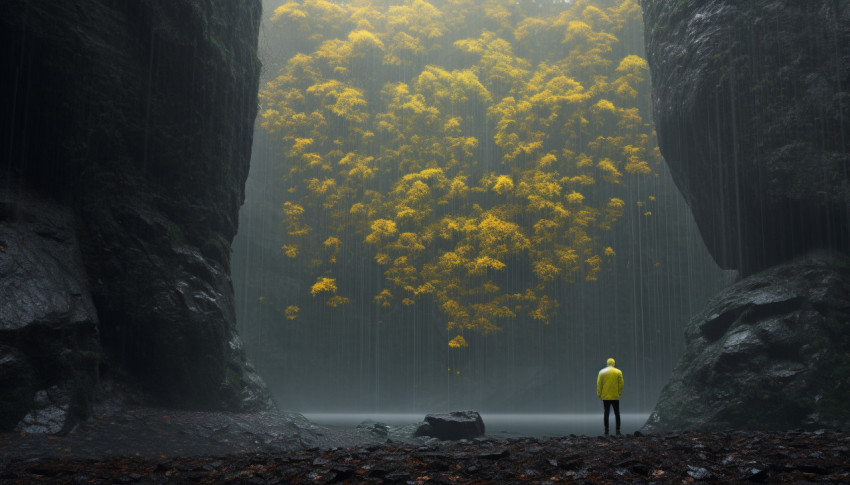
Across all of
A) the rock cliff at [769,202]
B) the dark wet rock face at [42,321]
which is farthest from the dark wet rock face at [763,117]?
the dark wet rock face at [42,321]

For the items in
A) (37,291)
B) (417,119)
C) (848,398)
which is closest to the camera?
(37,291)

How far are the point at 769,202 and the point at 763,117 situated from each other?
8.08ft

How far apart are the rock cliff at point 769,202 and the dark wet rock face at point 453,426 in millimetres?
4963

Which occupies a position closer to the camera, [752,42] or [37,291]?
[37,291]

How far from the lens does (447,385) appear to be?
3031 centimetres

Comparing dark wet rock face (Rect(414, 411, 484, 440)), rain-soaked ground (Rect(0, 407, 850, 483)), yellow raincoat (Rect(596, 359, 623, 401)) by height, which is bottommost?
dark wet rock face (Rect(414, 411, 484, 440))

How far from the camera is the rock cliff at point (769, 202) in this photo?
14.1 m

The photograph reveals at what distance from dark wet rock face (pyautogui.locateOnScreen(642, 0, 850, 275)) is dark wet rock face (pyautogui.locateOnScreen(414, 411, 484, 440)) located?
32.9 ft

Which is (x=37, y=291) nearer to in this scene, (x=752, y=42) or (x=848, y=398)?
(x=848, y=398)

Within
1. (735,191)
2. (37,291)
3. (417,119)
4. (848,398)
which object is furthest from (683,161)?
(37,291)

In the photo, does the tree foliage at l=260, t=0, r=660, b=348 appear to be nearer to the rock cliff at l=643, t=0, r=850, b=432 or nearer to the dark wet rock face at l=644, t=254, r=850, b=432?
the rock cliff at l=643, t=0, r=850, b=432

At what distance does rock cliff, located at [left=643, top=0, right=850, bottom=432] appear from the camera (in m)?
14.1

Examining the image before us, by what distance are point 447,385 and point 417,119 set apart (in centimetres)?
1392

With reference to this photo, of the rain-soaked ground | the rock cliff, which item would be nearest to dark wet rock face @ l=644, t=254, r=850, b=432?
the rock cliff
